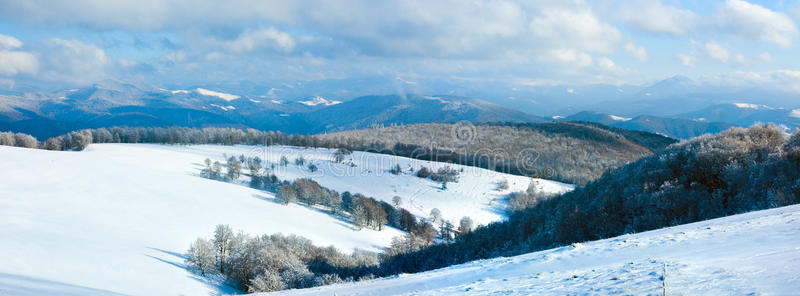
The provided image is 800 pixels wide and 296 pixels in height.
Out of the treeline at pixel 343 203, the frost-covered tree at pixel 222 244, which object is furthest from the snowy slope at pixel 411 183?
the frost-covered tree at pixel 222 244

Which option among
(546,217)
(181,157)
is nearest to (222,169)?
(181,157)

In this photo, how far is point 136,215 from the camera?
22.7 metres

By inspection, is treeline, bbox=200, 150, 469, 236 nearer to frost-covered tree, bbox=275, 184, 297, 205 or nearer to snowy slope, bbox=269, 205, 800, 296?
frost-covered tree, bbox=275, 184, 297, 205

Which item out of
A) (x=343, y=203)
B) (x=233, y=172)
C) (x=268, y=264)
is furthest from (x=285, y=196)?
(x=268, y=264)

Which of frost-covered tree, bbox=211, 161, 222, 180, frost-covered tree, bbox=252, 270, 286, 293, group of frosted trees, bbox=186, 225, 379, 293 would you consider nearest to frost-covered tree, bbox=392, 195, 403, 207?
frost-covered tree, bbox=211, 161, 222, 180

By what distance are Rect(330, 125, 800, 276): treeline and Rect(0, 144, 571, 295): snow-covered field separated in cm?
996

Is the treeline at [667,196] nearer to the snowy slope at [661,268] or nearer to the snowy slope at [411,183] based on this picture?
the snowy slope at [661,268]

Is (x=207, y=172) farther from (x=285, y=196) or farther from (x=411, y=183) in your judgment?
(x=411, y=183)

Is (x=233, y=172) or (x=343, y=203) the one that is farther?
(x=233, y=172)

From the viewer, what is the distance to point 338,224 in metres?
34.2

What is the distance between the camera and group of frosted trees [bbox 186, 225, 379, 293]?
14.3 m

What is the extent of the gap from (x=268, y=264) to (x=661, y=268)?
13946 mm

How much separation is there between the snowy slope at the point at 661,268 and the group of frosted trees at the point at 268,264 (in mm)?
5713

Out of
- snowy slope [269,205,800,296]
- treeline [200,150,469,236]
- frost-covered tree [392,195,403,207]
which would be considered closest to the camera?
snowy slope [269,205,800,296]
